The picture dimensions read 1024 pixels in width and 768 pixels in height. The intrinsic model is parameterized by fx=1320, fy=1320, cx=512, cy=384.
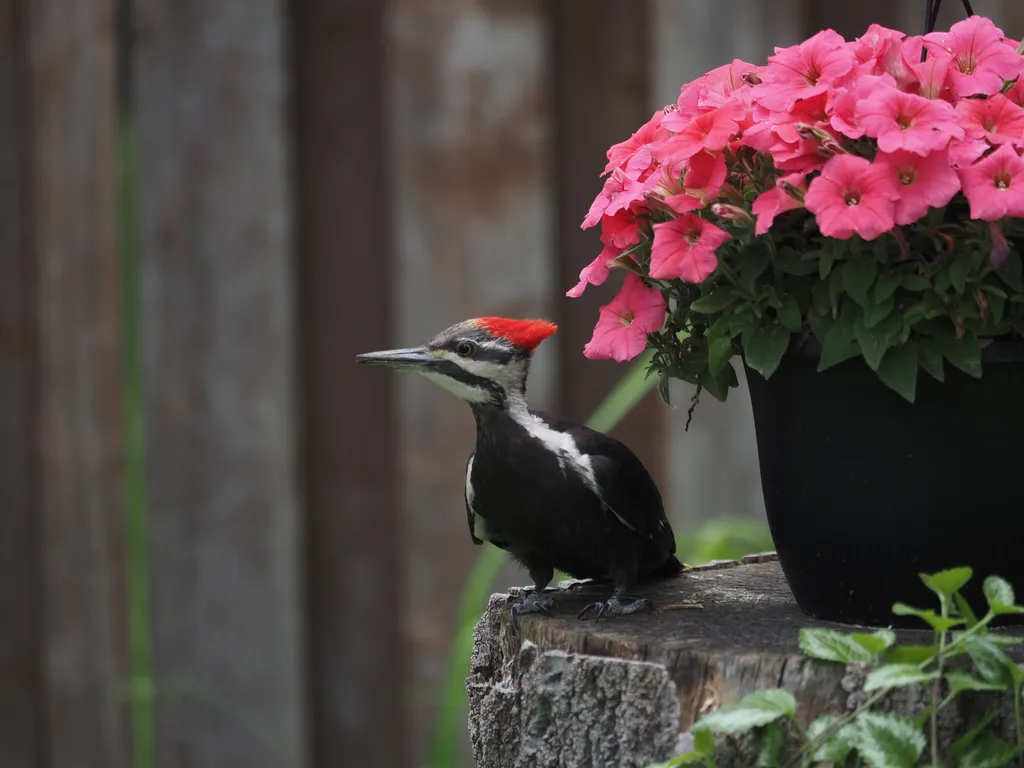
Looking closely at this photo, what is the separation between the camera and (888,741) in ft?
4.15

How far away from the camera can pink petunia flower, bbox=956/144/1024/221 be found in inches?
50.9

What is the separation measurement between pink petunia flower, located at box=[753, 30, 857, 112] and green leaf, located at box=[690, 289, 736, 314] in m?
0.21

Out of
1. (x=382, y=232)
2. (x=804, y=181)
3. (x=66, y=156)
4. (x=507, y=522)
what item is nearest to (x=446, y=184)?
(x=382, y=232)

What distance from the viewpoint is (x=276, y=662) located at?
264 cm

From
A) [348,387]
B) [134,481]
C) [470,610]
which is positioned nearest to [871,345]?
[470,610]

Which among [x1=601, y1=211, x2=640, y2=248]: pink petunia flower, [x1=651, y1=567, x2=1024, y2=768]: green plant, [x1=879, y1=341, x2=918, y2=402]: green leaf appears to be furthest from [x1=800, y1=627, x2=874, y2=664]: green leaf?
[x1=601, y1=211, x2=640, y2=248]: pink petunia flower

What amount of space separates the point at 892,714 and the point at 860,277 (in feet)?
1.45

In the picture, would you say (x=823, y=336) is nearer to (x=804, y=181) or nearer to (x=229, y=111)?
(x=804, y=181)

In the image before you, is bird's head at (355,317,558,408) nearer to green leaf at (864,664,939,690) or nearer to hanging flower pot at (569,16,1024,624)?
hanging flower pot at (569,16,1024,624)

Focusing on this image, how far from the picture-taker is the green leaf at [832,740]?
1307 millimetres

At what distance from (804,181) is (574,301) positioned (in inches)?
47.3

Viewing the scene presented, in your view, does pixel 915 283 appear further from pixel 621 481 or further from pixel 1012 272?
pixel 621 481

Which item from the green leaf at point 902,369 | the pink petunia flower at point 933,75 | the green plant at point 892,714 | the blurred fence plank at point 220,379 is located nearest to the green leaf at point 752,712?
the green plant at point 892,714

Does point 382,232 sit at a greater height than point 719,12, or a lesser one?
lesser
